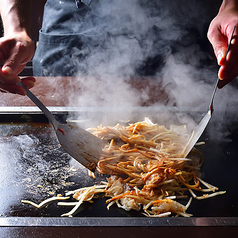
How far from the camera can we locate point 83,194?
166 cm

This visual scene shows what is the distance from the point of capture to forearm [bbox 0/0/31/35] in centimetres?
234

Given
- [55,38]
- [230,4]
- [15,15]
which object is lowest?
[55,38]

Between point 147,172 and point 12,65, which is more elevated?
point 12,65

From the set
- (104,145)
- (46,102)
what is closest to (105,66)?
(46,102)

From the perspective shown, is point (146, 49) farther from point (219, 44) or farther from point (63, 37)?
point (219, 44)

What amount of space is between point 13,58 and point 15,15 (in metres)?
0.75

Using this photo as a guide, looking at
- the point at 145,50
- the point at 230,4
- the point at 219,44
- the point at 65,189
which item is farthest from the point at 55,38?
the point at 65,189

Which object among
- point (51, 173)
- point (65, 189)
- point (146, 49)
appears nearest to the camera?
point (65, 189)

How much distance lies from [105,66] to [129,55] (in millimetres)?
288

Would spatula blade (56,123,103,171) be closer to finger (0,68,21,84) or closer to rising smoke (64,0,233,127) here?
finger (0,68,21,84)

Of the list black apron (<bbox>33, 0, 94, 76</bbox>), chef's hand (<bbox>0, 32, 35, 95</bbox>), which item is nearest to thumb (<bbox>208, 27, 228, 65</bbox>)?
chef's hand (<bbox>0, 32, 35, 95</bbox>)

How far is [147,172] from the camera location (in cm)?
186

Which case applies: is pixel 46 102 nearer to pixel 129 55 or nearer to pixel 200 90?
pixel 129 55

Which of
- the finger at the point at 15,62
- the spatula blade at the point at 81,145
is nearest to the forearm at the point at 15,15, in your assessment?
the finger at the point at 15,62
